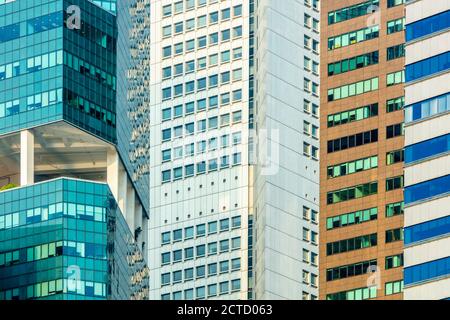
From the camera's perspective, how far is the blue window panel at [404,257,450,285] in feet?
405

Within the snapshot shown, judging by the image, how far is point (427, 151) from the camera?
129375mm

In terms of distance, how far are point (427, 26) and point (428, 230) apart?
19.1 m

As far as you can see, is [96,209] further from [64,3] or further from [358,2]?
[358,2]

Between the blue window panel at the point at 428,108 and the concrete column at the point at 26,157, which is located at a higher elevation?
the concrete column at the point at 26,157

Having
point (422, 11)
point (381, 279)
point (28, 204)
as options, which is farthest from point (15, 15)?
point (422, 11)

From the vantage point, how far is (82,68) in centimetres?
19138

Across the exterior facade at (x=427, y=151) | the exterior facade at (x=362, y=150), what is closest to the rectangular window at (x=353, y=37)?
the exterior facade at (x=362, y=150)

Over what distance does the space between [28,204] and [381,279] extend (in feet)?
130

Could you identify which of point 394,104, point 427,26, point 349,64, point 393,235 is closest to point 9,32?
point 349,64

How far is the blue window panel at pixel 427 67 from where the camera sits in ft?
433

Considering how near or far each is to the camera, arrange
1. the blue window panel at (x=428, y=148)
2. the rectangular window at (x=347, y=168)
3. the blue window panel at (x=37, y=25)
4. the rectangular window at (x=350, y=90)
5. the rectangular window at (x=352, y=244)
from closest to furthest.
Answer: the blue window panel at (x=428, y=148) < the rectangular window at (x=352, y=244) < the rectangular window at (x=347, y=168) < the rectangular window at (x=350, y=90) < the blue window panel at (x=37, y=25)

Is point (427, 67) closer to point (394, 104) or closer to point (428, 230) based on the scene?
point (428, 230)

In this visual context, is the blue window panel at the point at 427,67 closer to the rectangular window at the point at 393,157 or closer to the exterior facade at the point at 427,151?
the exterior facade at the point at 427,151

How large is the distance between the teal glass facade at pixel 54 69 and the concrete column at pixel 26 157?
1.38 m
